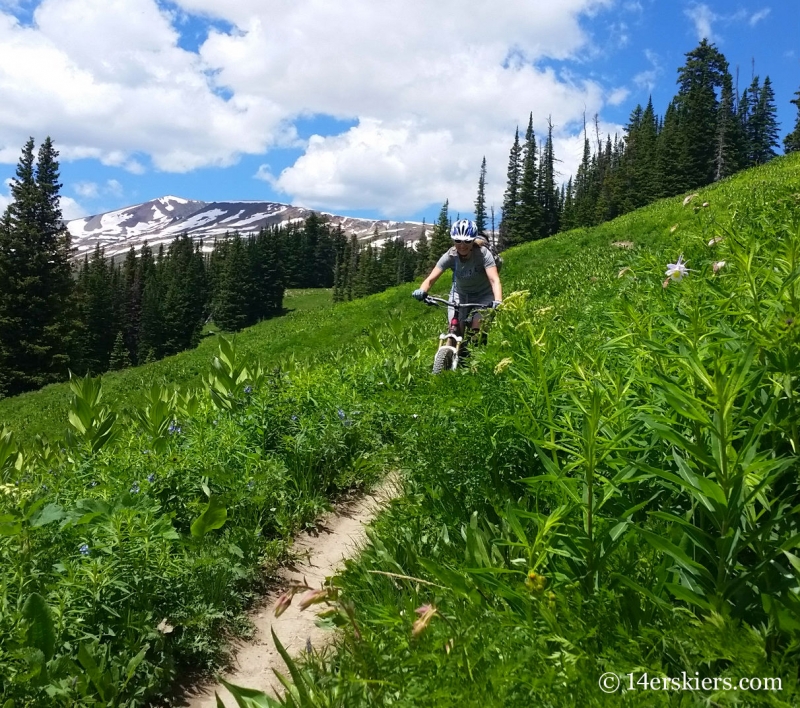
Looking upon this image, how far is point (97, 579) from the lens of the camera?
271cm

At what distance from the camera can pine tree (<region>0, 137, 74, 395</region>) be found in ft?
136

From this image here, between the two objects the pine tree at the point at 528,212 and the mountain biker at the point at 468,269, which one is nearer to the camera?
the mountain biker at the point at 468,269

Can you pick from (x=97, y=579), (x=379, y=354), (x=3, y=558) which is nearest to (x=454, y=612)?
(x=97, y=579)

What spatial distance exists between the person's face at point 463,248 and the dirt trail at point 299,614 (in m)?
2.85

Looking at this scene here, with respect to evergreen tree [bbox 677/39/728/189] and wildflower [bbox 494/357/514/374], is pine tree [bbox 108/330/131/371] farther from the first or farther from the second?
wildflower [bbox 494/357/514/374]

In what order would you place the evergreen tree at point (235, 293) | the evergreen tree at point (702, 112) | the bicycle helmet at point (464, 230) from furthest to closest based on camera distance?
the evergreen tree at point (235, 293) → the evergreen tree at point (702, 112) → the bicycle helmet at point (464, 230)

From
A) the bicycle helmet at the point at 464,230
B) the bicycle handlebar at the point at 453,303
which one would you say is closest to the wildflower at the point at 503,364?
the bicycle handlebar at the point at 453,303

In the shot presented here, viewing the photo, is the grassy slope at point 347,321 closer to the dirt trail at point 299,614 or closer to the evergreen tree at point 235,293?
the dirt trail at point 299,614

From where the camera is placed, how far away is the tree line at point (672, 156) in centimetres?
6344

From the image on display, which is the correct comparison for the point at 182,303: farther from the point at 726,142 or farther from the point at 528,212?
the point at 726,142

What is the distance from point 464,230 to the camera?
6547 millimetres

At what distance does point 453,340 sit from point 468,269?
910 millimetres

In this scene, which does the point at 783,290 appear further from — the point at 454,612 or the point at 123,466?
the point at 123,466

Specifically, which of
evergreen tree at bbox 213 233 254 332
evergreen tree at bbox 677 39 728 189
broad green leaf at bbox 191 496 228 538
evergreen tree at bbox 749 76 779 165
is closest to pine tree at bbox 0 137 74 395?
broad green leaf at bbox 191 496 228 538
